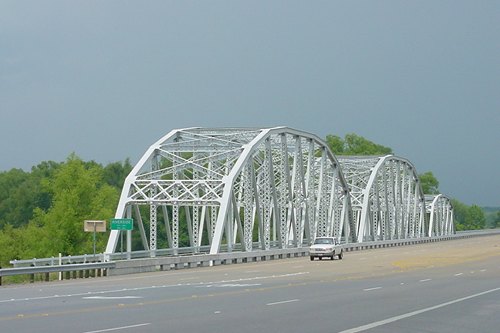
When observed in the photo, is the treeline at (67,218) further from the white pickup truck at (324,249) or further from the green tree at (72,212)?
the white pickup truck at (324,249)

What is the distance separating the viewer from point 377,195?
338 feet

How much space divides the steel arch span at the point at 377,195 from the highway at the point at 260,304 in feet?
197

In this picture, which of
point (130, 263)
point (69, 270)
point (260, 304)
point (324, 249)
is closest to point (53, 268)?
point (69, 270)

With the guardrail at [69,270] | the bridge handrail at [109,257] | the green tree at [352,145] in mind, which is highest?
the green tree at [352,145]

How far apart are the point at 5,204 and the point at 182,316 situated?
133 metres

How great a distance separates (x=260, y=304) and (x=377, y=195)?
80.5 meters

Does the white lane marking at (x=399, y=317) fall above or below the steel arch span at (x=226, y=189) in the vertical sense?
below

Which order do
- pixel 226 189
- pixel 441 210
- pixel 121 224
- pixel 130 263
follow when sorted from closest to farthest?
pixel 130 263, pixel 121 224, pixel 226 189, pixel 441 210

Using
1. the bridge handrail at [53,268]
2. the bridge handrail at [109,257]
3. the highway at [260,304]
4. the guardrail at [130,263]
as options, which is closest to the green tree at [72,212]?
the bridge handrail at [109,257]

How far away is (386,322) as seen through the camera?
19062 millimetres

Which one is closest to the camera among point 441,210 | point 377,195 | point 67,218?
point 67,218

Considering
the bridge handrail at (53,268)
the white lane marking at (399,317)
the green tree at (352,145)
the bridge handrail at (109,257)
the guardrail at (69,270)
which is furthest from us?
the green tree at (352,145)

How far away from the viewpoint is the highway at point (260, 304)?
18297 millimetres

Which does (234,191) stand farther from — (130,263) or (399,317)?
(399,317)
